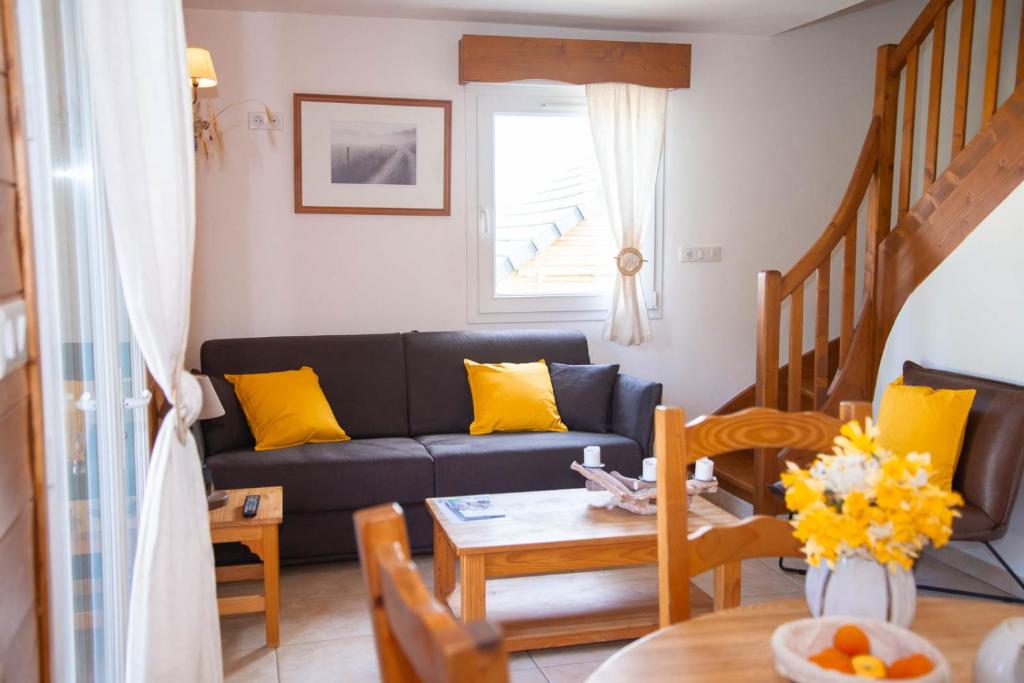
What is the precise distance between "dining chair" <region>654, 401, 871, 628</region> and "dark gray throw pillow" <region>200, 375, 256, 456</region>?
275 cm

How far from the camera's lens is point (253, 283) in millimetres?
4727

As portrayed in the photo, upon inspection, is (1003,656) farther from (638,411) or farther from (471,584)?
(638,411)

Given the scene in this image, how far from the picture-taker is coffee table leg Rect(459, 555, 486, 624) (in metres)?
2.84

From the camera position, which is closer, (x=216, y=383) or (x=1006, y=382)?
(x=1006, y=382)

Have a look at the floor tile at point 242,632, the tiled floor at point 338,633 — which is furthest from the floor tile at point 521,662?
the floor tile at point 242,632

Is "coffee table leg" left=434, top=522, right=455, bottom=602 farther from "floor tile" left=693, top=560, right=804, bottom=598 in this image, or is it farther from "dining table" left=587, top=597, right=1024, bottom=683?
"dining table" left=587, top=597, right=1024, bottom=683

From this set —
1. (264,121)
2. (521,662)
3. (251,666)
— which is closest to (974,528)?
(521,662)

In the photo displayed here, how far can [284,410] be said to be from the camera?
4.09 meters

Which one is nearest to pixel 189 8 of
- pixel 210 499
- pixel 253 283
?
pixel 253 283

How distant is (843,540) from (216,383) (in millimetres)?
3354

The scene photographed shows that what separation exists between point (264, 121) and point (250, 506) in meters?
2.24

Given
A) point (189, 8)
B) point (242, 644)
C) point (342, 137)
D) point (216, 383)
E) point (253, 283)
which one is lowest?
point (242, 644)

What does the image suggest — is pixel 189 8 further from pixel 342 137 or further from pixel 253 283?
pixel 253 283

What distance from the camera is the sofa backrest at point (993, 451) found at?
10.7 feet
